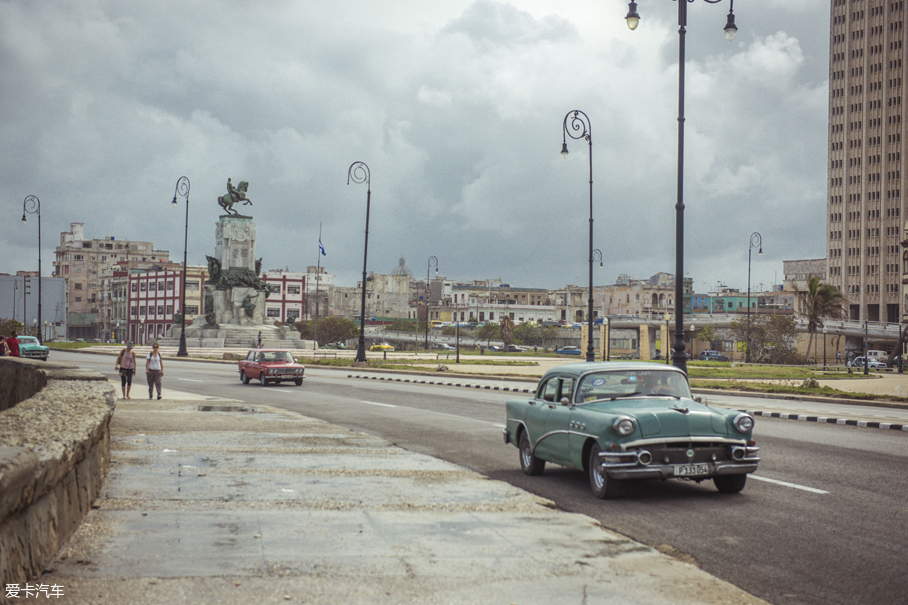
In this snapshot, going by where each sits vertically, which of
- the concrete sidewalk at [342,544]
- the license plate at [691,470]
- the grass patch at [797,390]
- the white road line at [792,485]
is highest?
the license plate at [691,470]

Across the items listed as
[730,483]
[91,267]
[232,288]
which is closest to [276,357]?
[730,483]

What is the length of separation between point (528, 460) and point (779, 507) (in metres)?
3.23

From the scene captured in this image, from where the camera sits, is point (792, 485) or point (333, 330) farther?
point (333, 330)

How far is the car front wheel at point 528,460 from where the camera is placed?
1078 cm

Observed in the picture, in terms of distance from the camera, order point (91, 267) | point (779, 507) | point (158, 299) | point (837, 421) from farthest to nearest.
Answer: point (91, 267), point (158, 299), point (837, 421), point (779, 507)

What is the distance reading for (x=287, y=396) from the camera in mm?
25766

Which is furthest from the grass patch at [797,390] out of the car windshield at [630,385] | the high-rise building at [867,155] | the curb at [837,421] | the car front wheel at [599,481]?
the high-rise building at [867,155]

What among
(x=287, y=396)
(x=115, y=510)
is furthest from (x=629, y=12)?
(x=115, y=510)

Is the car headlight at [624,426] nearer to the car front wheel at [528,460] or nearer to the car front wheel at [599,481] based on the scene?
the car front wheel at [599,481]

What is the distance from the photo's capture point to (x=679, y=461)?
29.1 feet

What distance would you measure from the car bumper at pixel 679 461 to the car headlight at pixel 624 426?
0.63 ft

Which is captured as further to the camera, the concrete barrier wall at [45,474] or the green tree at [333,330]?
the green tree at [333,330]

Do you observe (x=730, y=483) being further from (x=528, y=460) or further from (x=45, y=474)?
(x=45, y=474)

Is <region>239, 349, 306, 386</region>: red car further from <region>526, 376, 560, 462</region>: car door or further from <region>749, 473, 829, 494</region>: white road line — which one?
<region>749, 473, 829, 494</region>: white road line
